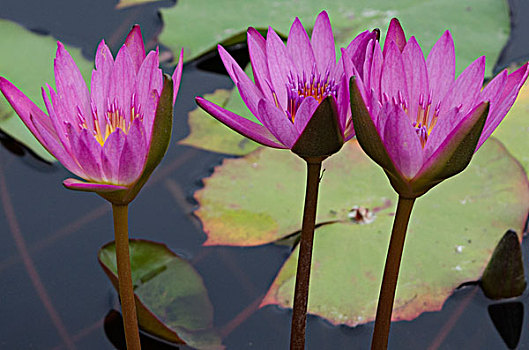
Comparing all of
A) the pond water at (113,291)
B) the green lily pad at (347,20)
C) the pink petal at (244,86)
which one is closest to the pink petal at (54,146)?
the pink petal at (244,86)

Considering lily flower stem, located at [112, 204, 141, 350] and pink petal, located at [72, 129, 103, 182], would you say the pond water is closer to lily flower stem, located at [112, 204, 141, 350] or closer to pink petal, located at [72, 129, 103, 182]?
lily flower stem, located at [112, 204, 141, 350]

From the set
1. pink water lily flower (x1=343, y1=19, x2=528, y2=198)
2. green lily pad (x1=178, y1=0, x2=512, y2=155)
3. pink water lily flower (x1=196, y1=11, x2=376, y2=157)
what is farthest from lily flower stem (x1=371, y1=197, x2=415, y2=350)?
green lily pad (x1=178, y1=0, x2=512, y2=155)

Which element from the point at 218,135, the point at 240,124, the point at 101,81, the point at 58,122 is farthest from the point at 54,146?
the point at 218,135

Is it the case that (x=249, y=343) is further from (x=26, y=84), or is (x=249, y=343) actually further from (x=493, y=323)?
(x=26, y=84)

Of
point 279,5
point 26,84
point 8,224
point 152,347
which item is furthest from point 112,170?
point 279,5

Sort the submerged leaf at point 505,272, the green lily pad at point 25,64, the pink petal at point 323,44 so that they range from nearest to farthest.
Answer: the pink petal at point 323,44 → the submerged leaf at point 505,272 → the green lily pad at point 25,64

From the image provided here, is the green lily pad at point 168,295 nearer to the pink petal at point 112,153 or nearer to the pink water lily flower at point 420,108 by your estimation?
the pink petal at point 112,153
